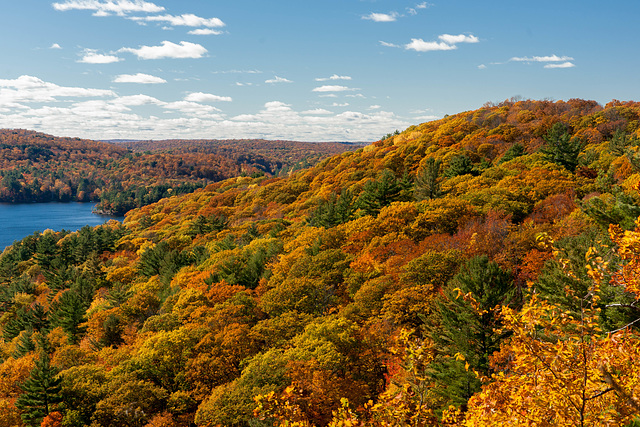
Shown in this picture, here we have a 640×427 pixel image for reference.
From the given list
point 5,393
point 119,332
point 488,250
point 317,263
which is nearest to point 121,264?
point 119,332

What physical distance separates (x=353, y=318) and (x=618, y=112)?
296ft

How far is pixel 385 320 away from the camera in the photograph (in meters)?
28.5

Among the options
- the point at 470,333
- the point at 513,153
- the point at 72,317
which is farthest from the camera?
the point at 513,153

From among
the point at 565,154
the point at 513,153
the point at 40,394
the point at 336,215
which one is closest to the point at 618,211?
the point at 40,394

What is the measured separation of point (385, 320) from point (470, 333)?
763 cm

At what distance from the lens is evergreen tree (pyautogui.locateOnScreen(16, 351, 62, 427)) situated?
1032 inches

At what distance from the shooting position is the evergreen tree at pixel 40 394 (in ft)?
86.0

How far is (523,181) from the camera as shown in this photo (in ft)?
170

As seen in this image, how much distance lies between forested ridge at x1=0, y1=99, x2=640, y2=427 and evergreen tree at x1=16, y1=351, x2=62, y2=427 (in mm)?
125

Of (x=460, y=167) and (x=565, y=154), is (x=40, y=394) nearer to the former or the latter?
(x=460, y=167)

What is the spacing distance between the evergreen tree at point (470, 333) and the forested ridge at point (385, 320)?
0.37 ft

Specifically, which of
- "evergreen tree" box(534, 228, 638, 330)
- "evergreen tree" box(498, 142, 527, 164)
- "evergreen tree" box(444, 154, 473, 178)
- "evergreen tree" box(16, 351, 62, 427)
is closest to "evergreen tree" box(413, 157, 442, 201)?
"evergreen tree" box(444, 154, 473, 178)

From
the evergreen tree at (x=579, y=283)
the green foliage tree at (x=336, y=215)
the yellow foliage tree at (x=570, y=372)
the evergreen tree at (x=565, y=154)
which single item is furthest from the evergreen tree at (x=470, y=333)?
the evergreen tree at (x=565, y=154)

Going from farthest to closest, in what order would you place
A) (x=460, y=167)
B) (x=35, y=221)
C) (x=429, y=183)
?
(x=35, y=221) → (x=460, y=167) → (x=429, y=183)
